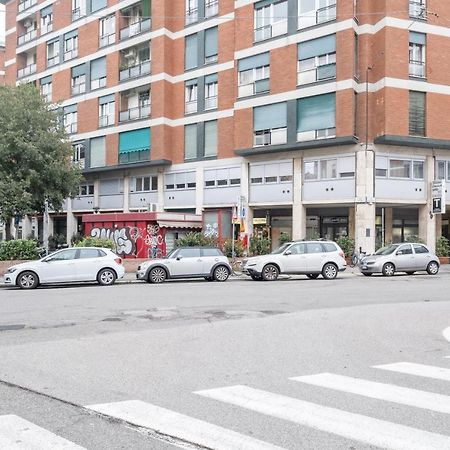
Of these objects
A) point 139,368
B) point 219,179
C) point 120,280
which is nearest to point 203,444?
→ point 139,368

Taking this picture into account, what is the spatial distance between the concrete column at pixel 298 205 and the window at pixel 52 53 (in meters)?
22.8

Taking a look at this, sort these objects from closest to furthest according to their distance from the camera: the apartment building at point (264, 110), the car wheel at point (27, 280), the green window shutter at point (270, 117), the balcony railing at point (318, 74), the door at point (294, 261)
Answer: the car wheel at point (27, 280)
the door at point (294, 261)
the apartment building at point (264, 110)
the balcony railing at point (318, 74)
the green window shutter at point (270, 117)

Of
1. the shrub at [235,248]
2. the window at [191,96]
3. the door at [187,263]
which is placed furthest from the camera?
the window at [191,96]

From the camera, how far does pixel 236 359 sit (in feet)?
23.0

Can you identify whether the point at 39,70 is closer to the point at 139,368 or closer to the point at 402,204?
the point at 402,204

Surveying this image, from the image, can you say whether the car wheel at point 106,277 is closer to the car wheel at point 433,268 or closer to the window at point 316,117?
the car wheel at point 433,268

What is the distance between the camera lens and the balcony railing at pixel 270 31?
29.8 m

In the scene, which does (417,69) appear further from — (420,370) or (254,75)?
(420,370)

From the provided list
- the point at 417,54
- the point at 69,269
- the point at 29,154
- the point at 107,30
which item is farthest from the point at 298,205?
the point at 107,30

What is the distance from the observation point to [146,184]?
120 feet

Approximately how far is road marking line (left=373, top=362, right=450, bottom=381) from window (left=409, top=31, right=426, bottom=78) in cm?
2433

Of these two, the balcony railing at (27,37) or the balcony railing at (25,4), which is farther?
the balcony railing at (25,4)

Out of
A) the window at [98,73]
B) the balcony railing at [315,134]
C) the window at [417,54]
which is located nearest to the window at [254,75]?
the balcony railing at [315,134]

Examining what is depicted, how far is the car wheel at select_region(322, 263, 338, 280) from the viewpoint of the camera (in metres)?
21.3
